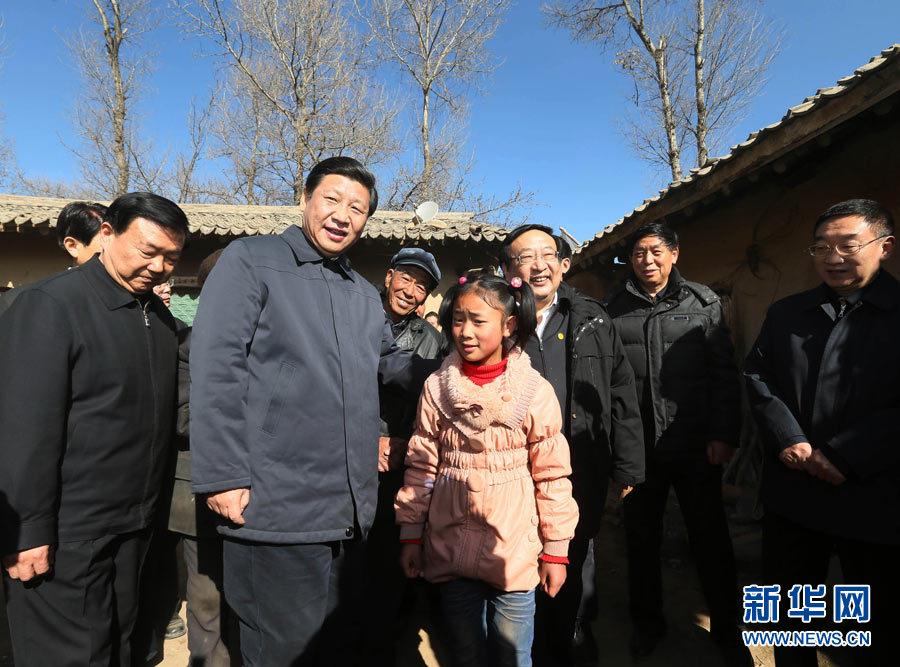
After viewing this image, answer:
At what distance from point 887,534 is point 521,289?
→ 5.82ft

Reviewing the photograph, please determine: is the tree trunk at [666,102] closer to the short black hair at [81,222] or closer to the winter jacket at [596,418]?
the winter jacket at [596,418]

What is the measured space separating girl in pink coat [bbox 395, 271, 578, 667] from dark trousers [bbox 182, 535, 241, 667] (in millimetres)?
1141

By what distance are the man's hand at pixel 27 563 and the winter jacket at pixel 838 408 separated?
2.90 meters

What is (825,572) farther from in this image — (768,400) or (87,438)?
(87,438)

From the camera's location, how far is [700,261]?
18.4 ft

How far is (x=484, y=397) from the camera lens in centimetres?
189

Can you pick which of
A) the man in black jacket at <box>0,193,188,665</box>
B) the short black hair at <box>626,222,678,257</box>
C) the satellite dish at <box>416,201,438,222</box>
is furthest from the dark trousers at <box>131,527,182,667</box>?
the satellite dish at <box>416,201,438,222</box>

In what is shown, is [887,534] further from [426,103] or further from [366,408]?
[426,103]

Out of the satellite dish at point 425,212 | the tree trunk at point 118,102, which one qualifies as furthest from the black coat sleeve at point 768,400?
the tree trunk at point 118,102

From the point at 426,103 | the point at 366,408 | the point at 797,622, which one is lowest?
Result: the point at 797,622

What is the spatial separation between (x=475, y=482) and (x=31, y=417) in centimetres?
154

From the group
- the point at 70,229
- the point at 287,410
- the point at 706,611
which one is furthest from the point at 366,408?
the point at 706,611

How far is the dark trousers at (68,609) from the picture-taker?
1656 mm

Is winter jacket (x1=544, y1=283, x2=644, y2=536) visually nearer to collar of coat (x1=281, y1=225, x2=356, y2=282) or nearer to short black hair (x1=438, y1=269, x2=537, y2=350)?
short black hair (x1=438, y1=269, x2=537, y2=350)
